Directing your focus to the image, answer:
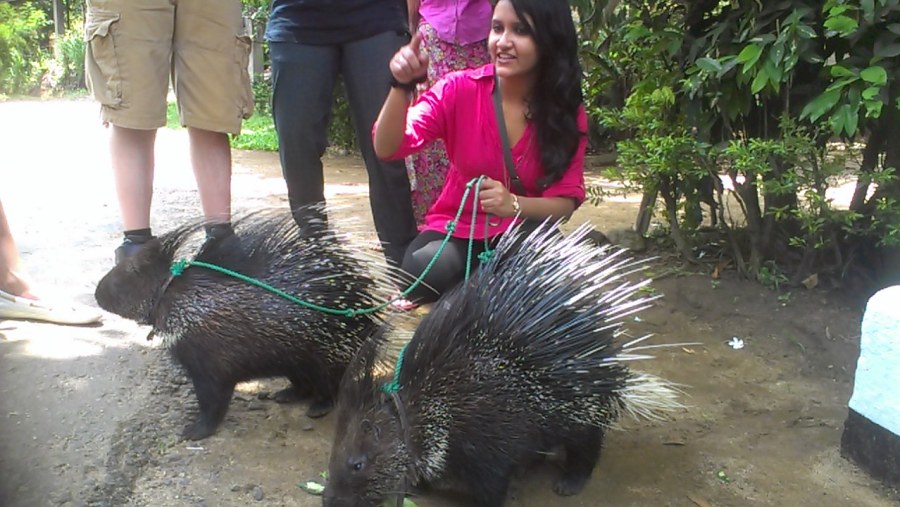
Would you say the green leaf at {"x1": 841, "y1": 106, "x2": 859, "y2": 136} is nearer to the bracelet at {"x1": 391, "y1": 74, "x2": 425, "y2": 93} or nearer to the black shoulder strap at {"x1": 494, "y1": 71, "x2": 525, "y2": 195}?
the black shoulder strap at {"x1": 494, "y1": 71, "x2": 525, "y2": 195}

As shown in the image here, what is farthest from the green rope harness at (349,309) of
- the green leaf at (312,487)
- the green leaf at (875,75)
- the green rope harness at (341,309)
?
the green leaf at (875,75)

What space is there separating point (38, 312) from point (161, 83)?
0.96m

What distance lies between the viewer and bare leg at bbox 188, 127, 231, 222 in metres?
2.92

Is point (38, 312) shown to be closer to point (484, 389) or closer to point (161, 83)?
point (161, 83)

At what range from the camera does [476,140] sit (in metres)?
2.54

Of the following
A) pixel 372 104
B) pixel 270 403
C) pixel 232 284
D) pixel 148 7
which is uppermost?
pixel 148 7

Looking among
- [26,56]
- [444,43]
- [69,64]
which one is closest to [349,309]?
[444,43]

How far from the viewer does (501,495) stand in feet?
6.66

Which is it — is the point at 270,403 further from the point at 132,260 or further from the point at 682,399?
the point at 682,399

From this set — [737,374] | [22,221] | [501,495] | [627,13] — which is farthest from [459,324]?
[22,221]

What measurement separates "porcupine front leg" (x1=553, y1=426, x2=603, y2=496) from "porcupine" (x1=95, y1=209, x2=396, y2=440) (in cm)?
70

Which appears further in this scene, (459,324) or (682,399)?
(682,399)

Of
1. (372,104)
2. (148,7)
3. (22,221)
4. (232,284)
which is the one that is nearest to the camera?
(232,284)

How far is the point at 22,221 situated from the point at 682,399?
3.62m
